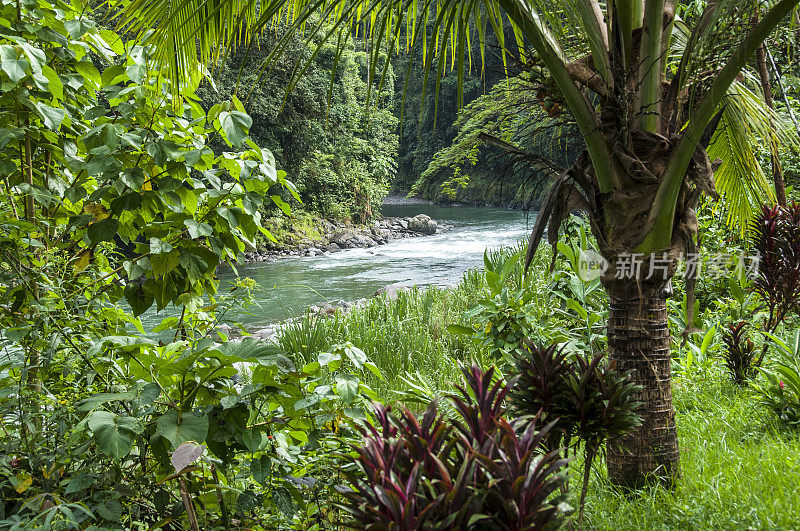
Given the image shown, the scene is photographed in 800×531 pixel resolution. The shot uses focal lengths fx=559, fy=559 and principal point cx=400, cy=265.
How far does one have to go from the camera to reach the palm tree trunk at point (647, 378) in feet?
6.85

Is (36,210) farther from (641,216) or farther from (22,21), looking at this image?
(641,216)

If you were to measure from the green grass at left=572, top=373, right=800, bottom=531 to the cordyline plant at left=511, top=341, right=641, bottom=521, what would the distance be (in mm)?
403

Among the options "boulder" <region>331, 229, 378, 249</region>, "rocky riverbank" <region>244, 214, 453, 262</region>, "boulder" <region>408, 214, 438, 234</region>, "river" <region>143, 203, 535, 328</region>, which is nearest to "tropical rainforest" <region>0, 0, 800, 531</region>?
"river" <region>143, 203, 535, 328</region>

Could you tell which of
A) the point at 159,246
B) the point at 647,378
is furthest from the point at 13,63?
the point at 647,378

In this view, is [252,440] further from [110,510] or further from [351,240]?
[351,240]

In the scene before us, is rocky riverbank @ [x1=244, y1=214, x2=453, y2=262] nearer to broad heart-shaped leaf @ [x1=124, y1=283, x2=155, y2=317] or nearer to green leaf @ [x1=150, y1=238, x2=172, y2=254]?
broad heart-shaped leaf @ [x1=124, y1=283, x2=155, y2=317]

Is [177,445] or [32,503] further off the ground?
[177,445]

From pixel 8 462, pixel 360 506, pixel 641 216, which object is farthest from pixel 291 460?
pixel 641 216

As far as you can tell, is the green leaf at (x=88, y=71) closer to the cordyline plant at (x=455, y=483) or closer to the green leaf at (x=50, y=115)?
the green leaf at (x=50, y=115)

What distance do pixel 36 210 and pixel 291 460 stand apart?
1.33 meters

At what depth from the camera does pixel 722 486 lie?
2047 millimetres

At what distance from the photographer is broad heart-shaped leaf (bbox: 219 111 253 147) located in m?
1.65

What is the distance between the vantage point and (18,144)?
6.13 ft

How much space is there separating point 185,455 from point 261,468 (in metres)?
0.29
